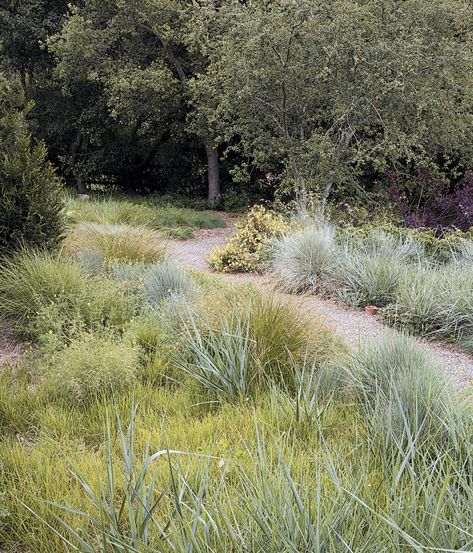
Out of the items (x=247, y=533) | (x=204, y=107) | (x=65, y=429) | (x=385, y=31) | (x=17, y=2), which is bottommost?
(x=65, y=429)

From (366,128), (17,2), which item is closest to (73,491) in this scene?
(366,128)

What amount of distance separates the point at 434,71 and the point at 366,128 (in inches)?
53.9

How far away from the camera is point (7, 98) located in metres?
5.13

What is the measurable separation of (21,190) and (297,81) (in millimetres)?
5595

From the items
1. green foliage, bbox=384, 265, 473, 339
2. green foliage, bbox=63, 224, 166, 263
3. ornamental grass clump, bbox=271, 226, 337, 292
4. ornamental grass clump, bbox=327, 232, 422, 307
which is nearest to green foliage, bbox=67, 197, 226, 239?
green foliage, bbox=63, 224, 166, 263

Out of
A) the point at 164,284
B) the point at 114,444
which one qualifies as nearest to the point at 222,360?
the point at 114,444

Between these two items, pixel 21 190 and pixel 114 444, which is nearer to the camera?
pixel 114 444

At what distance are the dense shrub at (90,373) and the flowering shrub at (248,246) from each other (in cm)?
381

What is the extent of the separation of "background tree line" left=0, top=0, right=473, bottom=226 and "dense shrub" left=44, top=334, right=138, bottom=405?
13.7 ft

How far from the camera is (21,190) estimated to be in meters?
4.77

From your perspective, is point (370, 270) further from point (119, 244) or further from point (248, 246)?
point (119, 244)

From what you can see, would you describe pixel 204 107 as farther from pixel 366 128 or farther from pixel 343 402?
pixel 343 402

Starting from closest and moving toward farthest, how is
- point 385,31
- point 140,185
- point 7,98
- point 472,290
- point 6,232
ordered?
point 472,290, point 6,232, point 7,98, point 385,31, point 140,185

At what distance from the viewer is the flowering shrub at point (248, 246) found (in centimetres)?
686
